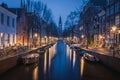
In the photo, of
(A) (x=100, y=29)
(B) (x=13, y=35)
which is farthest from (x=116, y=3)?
(B) (x=13, y=35)

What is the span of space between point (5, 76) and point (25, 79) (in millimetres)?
2388

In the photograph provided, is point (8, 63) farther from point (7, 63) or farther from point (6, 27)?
point (6, 27)

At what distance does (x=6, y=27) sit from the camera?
46969mm

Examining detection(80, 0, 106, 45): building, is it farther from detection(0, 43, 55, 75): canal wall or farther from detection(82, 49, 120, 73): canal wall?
detection(0, 43, 55, 75): canal wall

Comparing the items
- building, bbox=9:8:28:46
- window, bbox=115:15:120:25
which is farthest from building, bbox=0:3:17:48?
window, bbox=115:15:120:25

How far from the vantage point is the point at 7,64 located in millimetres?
27359

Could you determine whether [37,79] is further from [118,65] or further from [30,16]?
[30,16]

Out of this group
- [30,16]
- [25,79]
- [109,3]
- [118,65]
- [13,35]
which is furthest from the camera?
[30,16]

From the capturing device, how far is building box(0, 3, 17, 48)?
4403 centimetres

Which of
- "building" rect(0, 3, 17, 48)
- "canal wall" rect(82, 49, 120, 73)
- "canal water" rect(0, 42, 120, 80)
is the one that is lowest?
"canal water" rect(0, 42, 120, 80)

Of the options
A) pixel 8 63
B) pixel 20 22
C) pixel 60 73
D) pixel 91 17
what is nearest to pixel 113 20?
pixel 91 17

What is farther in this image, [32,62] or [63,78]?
[32,62]

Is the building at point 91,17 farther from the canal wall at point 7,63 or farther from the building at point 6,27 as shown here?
the canal wall at point 7,63

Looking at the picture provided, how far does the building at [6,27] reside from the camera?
144ft
